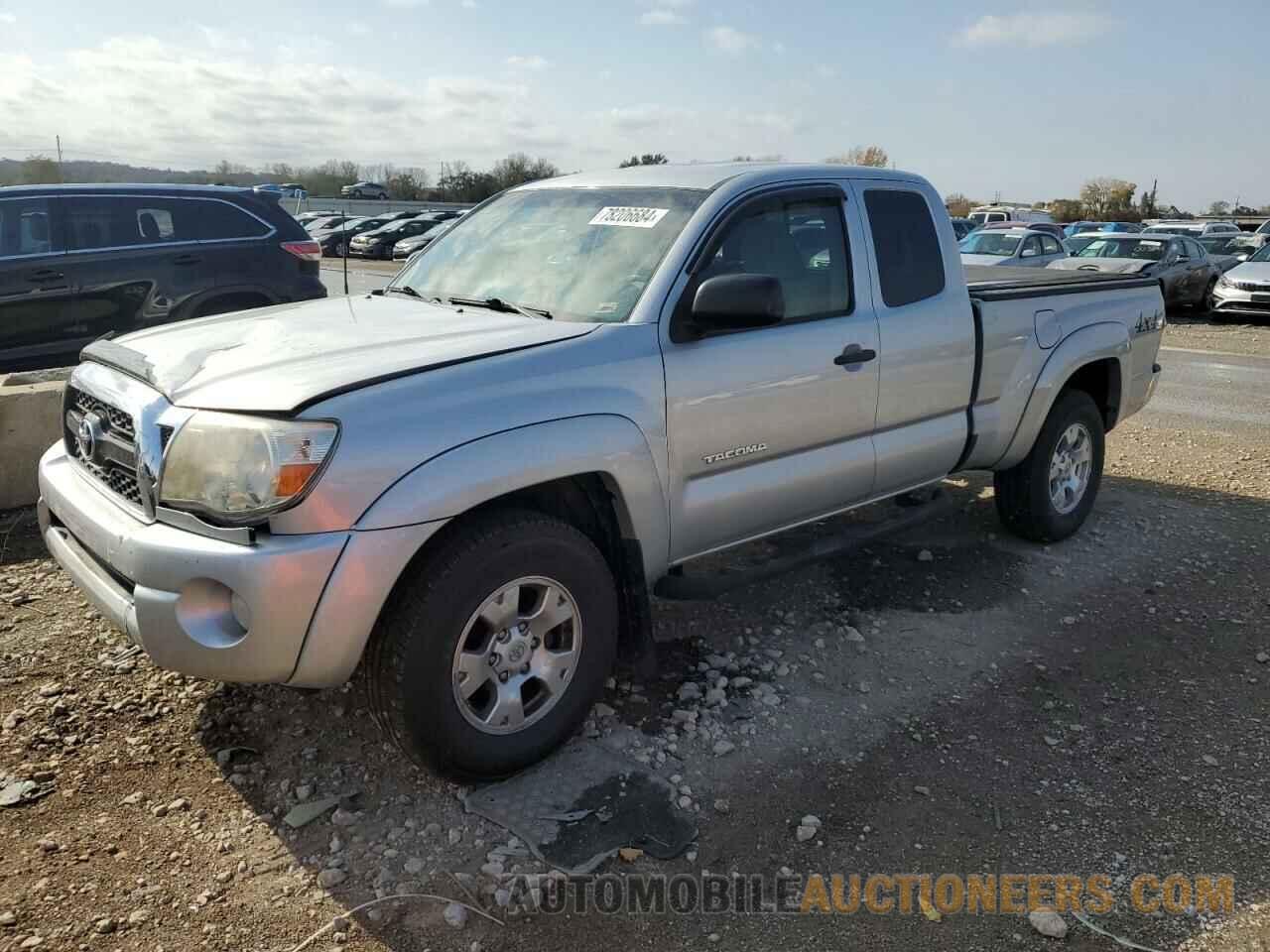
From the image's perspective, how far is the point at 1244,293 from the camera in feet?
55.8

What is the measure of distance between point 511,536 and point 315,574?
600mm

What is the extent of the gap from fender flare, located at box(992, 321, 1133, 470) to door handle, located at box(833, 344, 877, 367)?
1.37 m

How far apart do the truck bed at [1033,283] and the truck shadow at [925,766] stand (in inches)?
58.1

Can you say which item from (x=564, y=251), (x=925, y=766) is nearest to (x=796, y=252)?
(x=564, y=251)

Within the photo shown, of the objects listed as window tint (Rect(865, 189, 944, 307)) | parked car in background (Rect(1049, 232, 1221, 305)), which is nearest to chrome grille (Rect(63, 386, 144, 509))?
window tint (Rect(865, 189, 944, 307))

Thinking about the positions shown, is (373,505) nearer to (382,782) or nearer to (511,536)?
(511,536)

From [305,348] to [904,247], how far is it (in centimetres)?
269

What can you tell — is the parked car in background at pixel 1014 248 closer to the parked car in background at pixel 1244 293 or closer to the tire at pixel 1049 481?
the parked car in background at pixel 1244 293

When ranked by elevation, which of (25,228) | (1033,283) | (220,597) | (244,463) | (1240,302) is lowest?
(1240,302)

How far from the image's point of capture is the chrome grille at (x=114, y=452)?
3.05 m

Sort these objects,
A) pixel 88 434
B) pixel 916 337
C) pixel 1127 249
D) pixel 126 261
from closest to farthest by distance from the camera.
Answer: pixel 88 434 → pixel 916 337 → pixel 126 261 → pixel 1127 249

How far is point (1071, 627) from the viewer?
4.52m

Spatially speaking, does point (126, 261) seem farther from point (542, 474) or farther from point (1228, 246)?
point (1228, 246)

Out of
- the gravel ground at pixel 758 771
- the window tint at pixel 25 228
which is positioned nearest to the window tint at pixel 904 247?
the gravel ground at pixel 758 771
